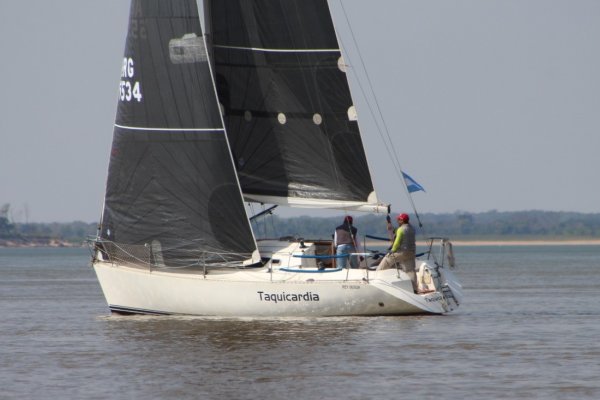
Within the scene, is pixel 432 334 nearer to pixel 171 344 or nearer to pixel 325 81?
pixel 171 344

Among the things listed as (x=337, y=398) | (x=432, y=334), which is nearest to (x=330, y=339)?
(x=432, y=334)

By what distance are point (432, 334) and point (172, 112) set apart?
6.98 m

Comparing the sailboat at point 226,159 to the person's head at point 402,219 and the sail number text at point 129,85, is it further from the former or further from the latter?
the person's head at point 402,219

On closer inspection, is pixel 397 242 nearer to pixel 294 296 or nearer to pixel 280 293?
pixel 294 296

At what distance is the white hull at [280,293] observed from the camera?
24250mm

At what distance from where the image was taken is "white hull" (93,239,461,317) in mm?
24250

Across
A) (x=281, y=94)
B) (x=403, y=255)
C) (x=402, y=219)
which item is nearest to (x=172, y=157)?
(x=281, y=94)

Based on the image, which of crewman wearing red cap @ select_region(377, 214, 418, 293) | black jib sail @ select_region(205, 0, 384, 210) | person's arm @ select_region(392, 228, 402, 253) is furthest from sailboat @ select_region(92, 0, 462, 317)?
person's arm @ select_region(392, 228, 402, 253)

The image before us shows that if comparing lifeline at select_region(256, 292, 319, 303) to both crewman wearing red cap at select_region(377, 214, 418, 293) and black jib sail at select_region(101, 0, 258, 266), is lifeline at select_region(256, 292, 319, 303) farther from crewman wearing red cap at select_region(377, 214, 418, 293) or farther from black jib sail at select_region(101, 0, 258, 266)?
crewman wearing red cap at select_region(377, 214, 418, 293)

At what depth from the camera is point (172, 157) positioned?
2583 cm

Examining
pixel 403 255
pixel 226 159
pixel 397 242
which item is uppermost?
pixel 226 159

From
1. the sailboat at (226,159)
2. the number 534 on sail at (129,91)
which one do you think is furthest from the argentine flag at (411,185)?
the number 534 on sail at (129,91)

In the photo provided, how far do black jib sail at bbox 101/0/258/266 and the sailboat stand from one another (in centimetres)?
3

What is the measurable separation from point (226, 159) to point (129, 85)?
2643 millimetres
